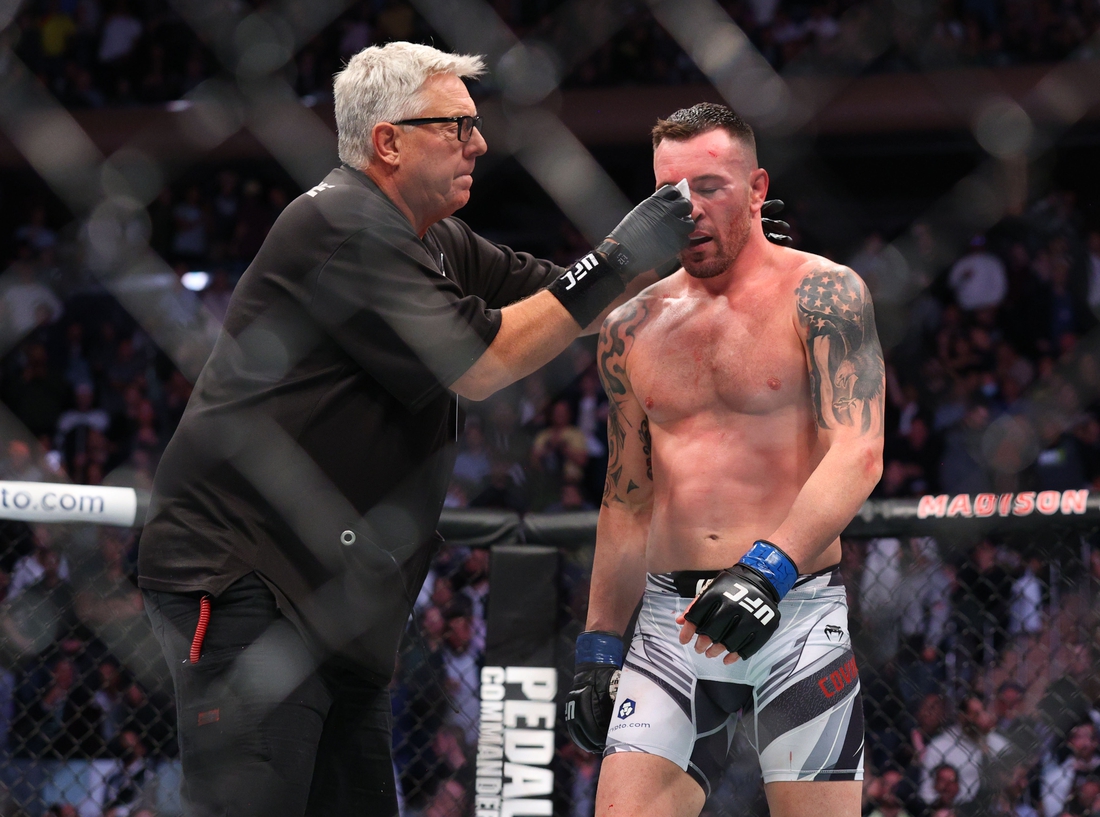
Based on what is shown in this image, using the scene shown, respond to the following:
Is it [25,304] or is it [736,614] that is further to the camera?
[25,304]

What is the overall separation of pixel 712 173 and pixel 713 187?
3 cm

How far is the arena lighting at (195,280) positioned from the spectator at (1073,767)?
5.50m

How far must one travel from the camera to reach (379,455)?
6.35 ft

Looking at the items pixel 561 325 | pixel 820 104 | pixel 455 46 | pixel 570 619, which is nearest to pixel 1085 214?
pixel 820 104

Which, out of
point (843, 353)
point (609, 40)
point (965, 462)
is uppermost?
point (609, 40)

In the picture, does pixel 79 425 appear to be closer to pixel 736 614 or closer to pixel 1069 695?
pixel 1069 695

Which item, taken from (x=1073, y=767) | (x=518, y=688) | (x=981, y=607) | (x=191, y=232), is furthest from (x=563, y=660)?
(x=191, y=232)

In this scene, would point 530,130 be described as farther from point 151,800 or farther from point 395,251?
point 395,251

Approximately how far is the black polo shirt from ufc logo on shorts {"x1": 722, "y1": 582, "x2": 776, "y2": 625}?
528mm

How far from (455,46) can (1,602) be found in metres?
5.04

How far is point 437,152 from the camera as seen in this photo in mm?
2047

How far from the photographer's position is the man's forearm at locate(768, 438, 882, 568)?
1.90 metres

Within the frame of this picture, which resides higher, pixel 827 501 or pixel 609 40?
pixel 609 40

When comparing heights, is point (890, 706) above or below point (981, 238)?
below
